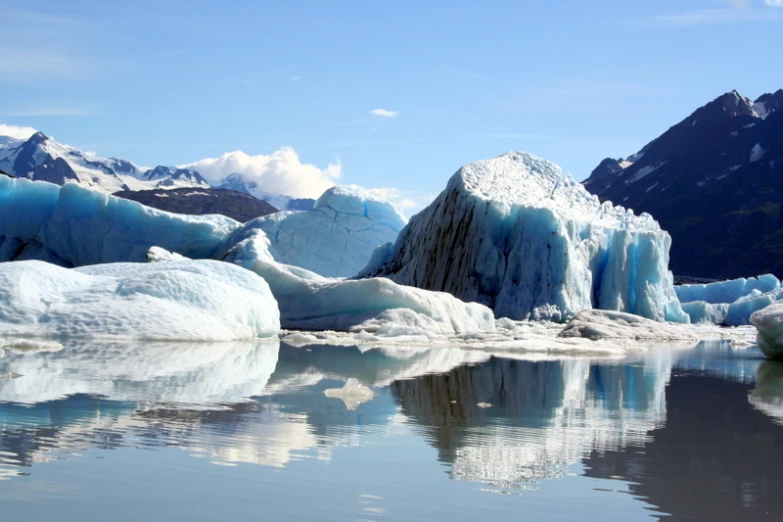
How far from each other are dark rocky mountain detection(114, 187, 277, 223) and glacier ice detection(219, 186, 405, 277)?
175 ft

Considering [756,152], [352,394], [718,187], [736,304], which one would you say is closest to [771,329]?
[352,394]

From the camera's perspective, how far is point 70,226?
3072cm

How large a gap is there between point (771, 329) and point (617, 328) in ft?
17.9

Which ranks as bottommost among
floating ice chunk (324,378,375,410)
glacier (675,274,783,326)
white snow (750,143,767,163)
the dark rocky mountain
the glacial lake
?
the glacial lake

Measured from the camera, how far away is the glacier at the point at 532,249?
84.9ft

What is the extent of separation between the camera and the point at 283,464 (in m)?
4.88

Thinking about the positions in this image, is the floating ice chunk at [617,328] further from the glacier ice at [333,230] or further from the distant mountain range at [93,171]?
the distant mountain range at [93,171]

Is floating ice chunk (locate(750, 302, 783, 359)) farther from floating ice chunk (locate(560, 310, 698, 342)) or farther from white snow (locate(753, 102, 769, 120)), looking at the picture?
white snow (locate(753, 102, 769, 120))

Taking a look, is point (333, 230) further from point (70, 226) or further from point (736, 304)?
point (736, 304)

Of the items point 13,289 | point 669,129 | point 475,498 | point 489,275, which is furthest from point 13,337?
point 669,129

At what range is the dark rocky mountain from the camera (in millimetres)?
89625

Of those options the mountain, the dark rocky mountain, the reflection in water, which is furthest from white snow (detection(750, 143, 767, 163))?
the reflection in water

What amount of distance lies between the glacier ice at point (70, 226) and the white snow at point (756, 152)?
8092 cm

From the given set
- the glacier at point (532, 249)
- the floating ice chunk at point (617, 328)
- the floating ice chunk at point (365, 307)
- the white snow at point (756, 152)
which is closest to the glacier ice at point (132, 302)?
the floating ice chunk at point (365, 307)
